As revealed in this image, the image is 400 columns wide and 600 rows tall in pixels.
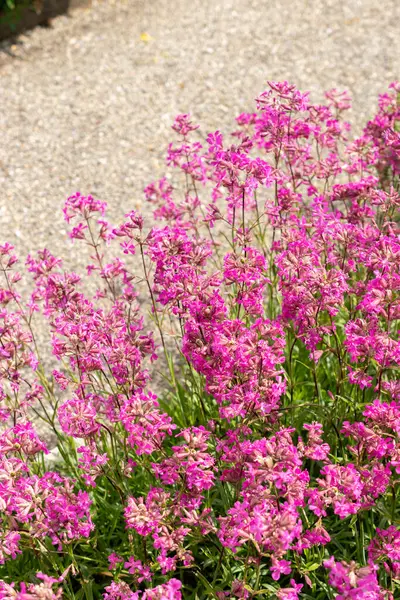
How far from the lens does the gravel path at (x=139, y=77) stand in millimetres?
6211

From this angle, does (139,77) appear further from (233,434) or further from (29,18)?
(233,434)

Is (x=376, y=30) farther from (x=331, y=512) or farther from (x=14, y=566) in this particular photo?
(x=14, y=566)

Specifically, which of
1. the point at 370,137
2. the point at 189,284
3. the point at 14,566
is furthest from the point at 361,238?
the point at 14,566

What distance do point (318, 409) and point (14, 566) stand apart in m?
1.54

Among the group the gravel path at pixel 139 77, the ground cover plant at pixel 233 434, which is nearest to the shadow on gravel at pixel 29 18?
the gravel path at pixel 139 77

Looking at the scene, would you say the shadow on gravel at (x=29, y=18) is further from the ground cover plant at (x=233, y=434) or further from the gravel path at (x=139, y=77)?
the ground cover plant at (x=233, y=434)

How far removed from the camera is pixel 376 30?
793 cm

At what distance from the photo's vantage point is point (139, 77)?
746cm

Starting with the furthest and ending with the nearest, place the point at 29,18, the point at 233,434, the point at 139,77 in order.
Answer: the point at 29,18
the point at 139,77
the point at 233,434

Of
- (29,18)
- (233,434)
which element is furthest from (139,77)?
(233,434)

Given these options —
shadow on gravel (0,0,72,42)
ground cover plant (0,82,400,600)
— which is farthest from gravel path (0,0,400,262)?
ground cover plant (0,82,400,600)

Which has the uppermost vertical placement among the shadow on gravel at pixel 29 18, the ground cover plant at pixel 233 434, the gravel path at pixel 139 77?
the shadow on gravel at pixel 29 18

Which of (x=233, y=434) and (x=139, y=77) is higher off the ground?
(x=139, y=77)

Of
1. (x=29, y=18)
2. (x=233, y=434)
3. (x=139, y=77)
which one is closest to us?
(x=233, y=434)
